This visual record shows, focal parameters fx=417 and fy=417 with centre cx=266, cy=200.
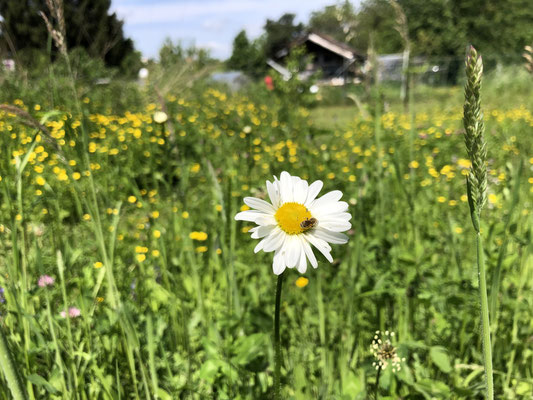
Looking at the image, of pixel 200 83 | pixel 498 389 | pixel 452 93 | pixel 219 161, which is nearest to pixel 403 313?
pixel 498 389

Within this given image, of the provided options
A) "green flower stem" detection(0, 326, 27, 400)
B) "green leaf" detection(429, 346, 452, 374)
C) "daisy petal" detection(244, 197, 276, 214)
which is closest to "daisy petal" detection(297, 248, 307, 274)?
"daisy petal" detection(244, 197, 276, 214)

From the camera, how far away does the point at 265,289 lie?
5.94 feet

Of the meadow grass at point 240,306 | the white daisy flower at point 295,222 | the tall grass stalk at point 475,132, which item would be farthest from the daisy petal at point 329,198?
the tall grass stalk at point 475,132

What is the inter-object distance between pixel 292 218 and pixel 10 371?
44cm

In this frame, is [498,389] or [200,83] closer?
[498,389]

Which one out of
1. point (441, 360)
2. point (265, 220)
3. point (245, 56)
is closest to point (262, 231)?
point (265, 220)

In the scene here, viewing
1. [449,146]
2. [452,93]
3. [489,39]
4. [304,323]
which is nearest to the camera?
[304,323]

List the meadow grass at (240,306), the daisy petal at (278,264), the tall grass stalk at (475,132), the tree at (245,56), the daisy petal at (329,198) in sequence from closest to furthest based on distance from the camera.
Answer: the tall grass stalk at (475,132) → the daisy petal at (278,264) → the daisy petal at (329,198) → the meadow grass at (240,306) → the tree at (245,56)

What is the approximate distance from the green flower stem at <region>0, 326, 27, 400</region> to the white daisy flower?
0.35 meters

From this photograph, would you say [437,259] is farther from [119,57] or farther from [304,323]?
[119,57]

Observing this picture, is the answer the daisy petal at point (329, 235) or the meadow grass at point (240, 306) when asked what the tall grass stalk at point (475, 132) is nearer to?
the daisy petal at point (329, 235)

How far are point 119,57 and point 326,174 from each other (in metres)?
25.5

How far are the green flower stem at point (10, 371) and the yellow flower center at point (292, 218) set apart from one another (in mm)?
417

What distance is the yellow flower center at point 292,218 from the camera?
68 centimetres
